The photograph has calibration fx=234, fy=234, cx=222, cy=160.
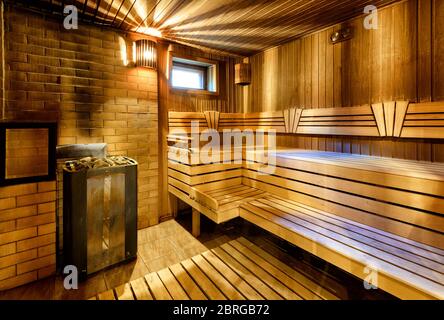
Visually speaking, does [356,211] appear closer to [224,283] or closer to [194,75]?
[224,283]

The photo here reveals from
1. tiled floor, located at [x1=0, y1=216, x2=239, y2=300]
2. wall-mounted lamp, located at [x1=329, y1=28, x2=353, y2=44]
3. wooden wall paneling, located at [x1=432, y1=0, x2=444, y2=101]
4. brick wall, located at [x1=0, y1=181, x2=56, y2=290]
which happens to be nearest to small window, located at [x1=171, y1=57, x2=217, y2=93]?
wall-mounted lamp, located at [x1=329, y1=28, x2=353, y2=44]

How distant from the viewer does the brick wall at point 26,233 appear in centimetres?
221

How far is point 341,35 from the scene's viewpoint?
3234 mm

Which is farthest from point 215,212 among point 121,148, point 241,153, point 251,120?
point 251,120

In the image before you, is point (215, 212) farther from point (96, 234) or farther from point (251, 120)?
point (251, 120)

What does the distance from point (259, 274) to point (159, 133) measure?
2548 mm

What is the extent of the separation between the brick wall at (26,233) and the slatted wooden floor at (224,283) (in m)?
1.06

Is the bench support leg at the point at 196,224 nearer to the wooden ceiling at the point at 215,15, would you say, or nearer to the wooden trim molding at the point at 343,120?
the wooden trim molding at the point at 343,120

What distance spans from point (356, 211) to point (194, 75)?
357 centimetres

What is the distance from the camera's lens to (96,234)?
2359 millimetres

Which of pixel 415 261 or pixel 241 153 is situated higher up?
pixel 241 153

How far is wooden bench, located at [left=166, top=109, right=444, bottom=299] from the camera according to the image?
5.21 ft

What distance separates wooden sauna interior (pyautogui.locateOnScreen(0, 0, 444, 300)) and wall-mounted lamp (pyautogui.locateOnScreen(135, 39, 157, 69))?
2 centimetres

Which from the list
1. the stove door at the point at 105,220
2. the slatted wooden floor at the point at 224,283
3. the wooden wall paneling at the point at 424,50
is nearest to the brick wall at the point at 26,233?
the stove door at the point at 105,220
